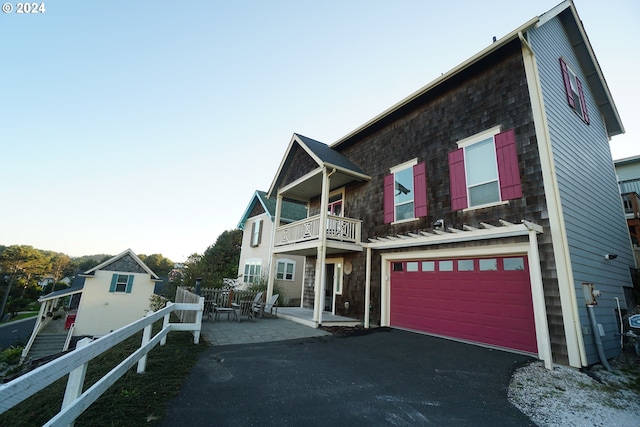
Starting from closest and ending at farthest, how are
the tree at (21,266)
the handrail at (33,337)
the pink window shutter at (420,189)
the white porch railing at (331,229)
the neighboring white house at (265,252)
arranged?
the pink window shutter at (420,189) < the white porch railing at (331,229) < the handrail at (33,337) < the neighboring white house at (265,252) < the tree at (21,266)

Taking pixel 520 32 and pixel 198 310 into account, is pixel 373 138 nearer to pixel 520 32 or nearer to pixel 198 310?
pixel 520 32

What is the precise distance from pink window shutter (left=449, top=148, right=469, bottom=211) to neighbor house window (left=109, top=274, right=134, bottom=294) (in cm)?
2460

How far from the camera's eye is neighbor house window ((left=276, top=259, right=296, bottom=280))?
18.7 meters

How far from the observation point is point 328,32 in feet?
35.5

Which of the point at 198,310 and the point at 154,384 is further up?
the point at 198,310

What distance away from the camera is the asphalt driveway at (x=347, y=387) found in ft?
10.9

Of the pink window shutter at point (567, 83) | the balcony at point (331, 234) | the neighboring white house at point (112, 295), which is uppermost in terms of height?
the pink window shutter at point (567, 83)

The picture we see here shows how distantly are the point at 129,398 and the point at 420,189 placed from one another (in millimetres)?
8654

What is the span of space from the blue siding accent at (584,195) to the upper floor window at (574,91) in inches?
9.7

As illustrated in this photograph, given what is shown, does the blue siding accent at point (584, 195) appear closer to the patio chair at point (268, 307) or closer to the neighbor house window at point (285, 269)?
the patio chair at point (268, 307)

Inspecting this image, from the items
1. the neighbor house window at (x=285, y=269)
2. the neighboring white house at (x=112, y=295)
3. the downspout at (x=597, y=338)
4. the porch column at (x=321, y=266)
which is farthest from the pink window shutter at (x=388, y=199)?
the neighboring white house at (x=112, y=295)

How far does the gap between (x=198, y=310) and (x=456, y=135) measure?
8.73m

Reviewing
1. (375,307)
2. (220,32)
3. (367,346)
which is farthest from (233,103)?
(367,346)

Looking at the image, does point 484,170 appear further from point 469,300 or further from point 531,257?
point 469,300
